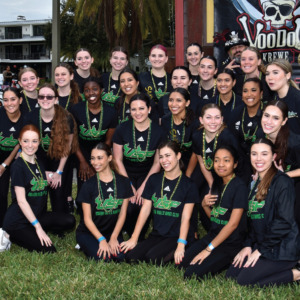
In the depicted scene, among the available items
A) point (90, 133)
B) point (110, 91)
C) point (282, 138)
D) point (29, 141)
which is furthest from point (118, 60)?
point (282, 138)

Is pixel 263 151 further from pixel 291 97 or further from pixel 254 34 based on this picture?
pixel 254 34

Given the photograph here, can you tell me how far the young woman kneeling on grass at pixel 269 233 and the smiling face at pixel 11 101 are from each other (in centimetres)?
305

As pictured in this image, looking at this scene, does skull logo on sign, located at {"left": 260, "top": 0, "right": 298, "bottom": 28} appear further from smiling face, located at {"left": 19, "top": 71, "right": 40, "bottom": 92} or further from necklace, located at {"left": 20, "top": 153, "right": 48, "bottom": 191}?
necklace, located at {"left": 20, "top": 153, "right": 48, "bottom": 191}

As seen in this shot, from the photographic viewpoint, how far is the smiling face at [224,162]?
4.56m

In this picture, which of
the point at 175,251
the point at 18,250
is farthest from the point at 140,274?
the point at 18,250

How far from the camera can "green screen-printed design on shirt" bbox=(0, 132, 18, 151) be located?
5.81m

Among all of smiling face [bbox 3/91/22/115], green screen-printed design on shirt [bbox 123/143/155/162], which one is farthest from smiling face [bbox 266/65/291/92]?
smiling face [bbox 3/91/22/115]

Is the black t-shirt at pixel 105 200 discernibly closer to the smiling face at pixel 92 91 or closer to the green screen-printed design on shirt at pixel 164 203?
the green screen-printed design on shirt at pixel 164 203

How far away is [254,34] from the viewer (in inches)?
294

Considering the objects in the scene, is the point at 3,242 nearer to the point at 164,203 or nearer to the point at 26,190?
the point at 26,190

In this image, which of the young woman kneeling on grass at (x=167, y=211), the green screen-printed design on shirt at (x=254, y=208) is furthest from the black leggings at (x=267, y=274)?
the young woman kneeling on grass at (x=167, y=211)

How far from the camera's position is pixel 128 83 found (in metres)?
5.79

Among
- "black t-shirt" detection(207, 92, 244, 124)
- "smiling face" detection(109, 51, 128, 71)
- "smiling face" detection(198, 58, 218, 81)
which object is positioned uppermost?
"smiling face" detection(109, 51, 128, 71)

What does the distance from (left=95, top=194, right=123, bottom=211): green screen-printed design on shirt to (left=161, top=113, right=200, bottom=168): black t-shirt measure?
3.29ft
